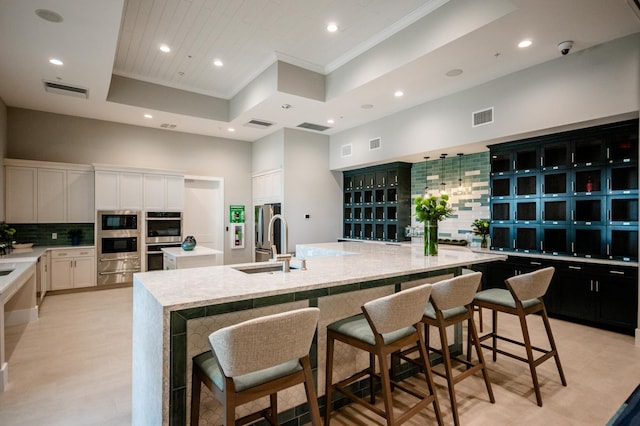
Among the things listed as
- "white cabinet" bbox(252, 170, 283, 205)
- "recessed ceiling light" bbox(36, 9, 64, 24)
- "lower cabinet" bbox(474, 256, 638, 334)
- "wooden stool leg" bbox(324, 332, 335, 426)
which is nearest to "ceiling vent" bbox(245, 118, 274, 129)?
"white cabinet" bbox(252, 170, 283, 205)

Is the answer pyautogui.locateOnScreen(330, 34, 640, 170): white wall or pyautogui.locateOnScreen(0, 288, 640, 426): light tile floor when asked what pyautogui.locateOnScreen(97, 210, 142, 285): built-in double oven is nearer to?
pyautogui.locateOnScreen(0, 288, 640, 426): light tile floor

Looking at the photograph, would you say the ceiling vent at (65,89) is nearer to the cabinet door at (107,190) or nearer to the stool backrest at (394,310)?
the cabinet door at (107,190)

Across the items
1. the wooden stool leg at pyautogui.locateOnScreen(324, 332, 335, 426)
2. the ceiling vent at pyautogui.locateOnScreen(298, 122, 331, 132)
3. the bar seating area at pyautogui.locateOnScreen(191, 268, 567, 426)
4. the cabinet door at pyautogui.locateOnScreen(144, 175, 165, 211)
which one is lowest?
the wooden stool leg at pyautogui.locateOnScreen(324, 332, 335, 426)

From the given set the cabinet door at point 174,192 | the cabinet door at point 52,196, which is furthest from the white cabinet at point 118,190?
the cabinet door at point 52,196

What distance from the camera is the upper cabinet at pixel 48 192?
5637 millimetres

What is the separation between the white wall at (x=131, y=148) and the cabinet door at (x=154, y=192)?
0.68 metres

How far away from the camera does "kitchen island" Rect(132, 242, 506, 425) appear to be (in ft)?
5.38

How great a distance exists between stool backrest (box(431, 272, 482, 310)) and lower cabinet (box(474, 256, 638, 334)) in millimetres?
2844

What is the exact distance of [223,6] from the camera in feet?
12.5

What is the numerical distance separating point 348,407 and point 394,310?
1.08 metres

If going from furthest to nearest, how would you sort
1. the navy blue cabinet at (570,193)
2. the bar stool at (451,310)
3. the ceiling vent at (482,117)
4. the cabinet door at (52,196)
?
the cabinet door at (52,196) < the ceiling vent at (482,117) < the navy blue cabinet at (570,193) < the bar stool at (451,310)

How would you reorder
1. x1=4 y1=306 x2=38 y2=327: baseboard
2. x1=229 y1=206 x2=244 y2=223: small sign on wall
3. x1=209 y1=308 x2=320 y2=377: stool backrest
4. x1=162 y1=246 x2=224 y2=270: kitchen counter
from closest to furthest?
x1=209 y1=308 x2=320 y2=377: stool backrest, x1=4 y1=306 x2=38 y2=327: baseboard, x1=162 y1=246 x2=224 y2=270: kitchen counter, x1=229 y1=206 x2=244 y2=223: small sign on wall

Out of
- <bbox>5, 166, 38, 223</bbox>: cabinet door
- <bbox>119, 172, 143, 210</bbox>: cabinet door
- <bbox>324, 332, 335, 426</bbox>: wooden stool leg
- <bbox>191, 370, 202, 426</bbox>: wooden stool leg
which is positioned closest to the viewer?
<bbox>191, 370, 202, 426</bbox>: wooden stool leg

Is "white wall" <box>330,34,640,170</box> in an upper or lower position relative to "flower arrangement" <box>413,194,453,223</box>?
upper
